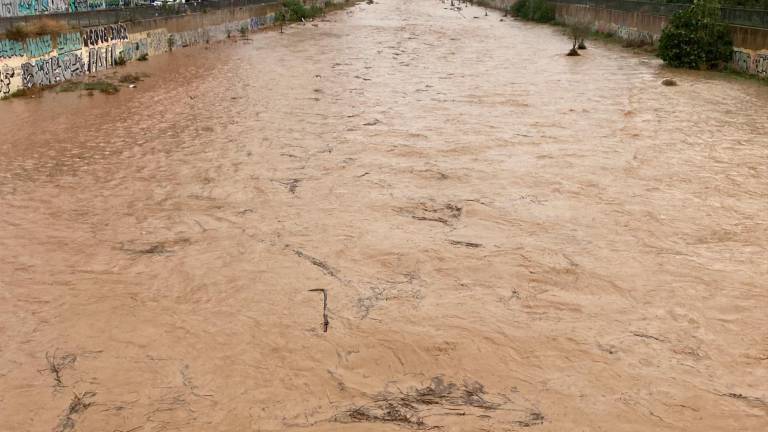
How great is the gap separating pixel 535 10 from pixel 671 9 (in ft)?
67.3

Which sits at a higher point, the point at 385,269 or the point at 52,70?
the point at 52,70

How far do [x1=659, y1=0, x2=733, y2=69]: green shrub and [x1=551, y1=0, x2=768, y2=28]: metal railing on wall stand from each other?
15.1 inches

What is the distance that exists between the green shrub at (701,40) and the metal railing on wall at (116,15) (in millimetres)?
20824

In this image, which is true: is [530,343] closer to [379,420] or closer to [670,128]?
[379,420]

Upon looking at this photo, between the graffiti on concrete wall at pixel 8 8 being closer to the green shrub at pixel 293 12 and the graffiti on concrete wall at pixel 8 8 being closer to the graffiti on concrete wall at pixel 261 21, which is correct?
the graffiti on concrete wall at pixel 261 21

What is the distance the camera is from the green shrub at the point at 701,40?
76.9ft

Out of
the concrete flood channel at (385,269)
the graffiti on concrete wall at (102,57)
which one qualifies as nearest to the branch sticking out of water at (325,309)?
the concrete flood channel at (385,269)

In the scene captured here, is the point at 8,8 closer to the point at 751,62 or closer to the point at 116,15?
the point at 116,15

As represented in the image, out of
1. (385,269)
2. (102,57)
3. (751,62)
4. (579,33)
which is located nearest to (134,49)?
(102,57)

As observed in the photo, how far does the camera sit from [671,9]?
29.1 metres

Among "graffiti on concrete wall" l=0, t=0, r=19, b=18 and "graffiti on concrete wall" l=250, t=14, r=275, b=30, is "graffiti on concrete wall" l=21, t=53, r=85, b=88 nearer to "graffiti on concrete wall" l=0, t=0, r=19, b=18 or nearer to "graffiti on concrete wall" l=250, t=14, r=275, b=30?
"graffiti on concrete wall" l=0, t=0, r=19, b=18

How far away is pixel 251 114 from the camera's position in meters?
17.4

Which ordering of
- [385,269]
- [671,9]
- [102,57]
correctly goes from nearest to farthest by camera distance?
1. [385,269]
2. [102,57]
3. [671,9]

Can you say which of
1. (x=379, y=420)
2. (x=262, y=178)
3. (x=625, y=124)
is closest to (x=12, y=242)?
(x=262, y=178)
